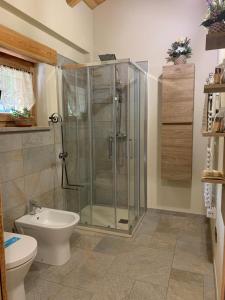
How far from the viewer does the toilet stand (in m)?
1.66

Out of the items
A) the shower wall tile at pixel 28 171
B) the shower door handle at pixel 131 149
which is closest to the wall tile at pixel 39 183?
the shower wall tile at pixel 28 171

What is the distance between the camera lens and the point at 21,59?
2541 mm

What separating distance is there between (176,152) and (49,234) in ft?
6.51

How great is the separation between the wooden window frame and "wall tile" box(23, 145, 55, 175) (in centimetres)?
33

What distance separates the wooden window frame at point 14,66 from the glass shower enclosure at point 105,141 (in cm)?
46

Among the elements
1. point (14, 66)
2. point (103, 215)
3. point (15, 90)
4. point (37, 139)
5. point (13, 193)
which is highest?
point (14, 66)

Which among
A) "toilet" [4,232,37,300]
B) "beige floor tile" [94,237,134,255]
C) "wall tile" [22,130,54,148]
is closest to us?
"toilet" [4,232,37,300]

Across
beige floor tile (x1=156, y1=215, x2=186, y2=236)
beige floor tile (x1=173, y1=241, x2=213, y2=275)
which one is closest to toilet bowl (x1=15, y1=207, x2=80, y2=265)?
beige floor tile (x1=173, y1=241, x2=213, y2=275)

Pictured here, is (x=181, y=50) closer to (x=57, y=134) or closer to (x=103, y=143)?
(x=103, y=143)

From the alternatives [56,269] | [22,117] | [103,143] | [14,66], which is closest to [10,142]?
[22,117]

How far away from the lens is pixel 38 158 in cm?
267

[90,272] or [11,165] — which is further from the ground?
[11,165]

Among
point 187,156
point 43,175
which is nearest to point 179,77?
point 187,156

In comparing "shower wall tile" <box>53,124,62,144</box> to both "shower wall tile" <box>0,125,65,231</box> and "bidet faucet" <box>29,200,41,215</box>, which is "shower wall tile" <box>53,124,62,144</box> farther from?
"bidet faucet" <box>29,200,41,215</box>
